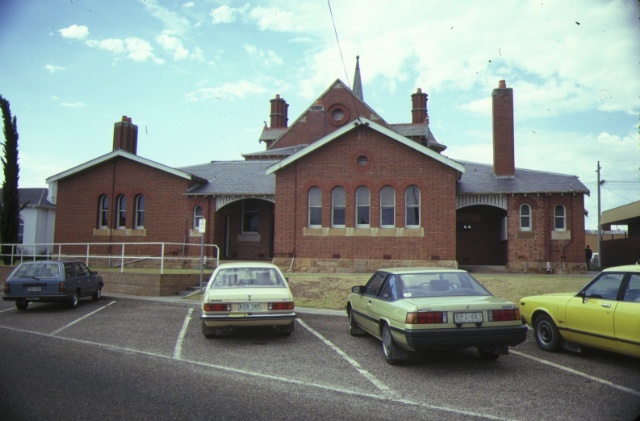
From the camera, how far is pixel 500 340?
6523 millimetres

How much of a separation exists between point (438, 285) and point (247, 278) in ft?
12.4

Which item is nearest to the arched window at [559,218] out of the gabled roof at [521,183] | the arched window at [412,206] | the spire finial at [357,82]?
the gabled roof at [521,183]

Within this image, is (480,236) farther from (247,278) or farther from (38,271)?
(38,271)

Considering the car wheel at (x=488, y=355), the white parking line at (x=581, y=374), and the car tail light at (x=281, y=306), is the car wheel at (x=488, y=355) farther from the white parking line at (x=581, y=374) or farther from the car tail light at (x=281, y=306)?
the car tail light at (x=281, y=306)

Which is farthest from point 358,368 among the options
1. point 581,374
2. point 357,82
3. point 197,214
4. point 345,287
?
point 357,82

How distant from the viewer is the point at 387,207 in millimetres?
20281

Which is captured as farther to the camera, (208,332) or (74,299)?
(74,299)

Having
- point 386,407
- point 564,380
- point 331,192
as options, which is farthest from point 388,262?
point 386,407

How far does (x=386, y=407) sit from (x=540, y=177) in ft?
64.1

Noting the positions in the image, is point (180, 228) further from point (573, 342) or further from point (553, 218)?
point (573, 342)

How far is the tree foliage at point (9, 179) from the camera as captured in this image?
23.5 m

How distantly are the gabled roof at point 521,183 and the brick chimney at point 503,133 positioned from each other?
466 mm

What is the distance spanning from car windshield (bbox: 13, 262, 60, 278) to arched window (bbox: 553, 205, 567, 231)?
18.7 m

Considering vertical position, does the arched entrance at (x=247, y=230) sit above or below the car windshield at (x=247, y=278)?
above
